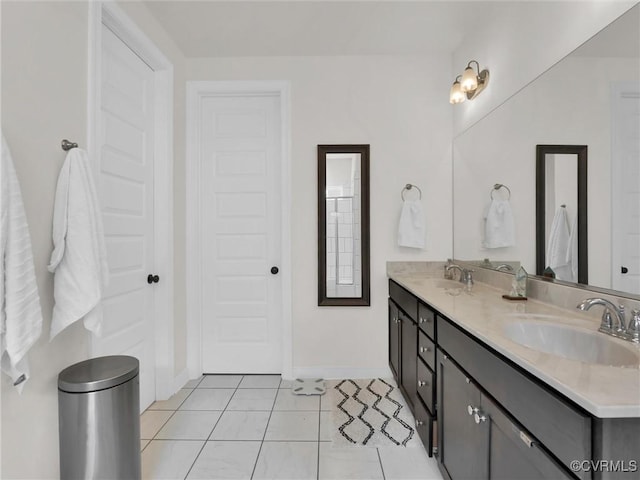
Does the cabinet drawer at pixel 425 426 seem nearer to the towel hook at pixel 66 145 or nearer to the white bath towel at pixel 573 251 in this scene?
the white bath towel at pixel 573 251

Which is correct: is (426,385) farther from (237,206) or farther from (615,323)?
(237,206)

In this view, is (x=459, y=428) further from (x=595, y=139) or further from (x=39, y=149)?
(x=39, y=149)

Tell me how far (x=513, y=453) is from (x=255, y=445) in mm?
1402

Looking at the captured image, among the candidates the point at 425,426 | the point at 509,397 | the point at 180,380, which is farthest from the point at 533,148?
the point at 180,380

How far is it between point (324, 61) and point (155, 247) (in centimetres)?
197

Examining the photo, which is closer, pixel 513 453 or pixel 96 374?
pixel 513 453

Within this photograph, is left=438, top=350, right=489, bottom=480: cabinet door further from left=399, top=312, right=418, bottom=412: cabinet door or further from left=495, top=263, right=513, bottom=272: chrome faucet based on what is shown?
left=495, top=263, right=513, bottom=272: chrome faucet

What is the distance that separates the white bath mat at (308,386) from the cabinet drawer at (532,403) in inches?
57.7

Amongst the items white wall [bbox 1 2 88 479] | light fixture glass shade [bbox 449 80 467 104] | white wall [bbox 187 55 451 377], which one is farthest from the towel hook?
light fixture glass shade [bbox 449 80 467 104]

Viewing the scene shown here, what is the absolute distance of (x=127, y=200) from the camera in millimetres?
2008

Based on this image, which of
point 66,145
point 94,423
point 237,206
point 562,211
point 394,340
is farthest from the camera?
point 237,206

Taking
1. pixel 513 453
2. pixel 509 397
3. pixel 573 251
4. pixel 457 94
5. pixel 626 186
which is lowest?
pixel 513 453

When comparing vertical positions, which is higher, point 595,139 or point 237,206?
point 595,139

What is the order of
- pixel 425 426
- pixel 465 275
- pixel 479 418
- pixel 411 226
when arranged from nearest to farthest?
pixel 479 418, pixel 425 426, pixel 465 275, pixel 411 226
